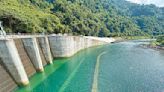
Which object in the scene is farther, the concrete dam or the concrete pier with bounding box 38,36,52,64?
the concrete pier with bounding box 38,36,52,64

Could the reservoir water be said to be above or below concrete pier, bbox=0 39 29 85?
below

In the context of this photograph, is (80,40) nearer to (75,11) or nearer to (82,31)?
(82,31)

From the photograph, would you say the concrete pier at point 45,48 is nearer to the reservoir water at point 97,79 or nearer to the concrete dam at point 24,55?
the concrete dam at point 24,55

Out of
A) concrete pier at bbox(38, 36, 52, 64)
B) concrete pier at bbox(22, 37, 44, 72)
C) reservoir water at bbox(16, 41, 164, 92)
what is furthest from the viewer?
concrete pier at bbox(38, 36, 52, 64)

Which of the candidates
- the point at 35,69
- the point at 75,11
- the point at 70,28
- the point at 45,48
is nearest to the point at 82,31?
the point at 70,28

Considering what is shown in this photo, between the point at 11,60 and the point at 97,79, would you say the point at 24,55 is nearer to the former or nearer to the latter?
the point at 11,60

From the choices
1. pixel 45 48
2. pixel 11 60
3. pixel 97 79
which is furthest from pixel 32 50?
pixel 97 79

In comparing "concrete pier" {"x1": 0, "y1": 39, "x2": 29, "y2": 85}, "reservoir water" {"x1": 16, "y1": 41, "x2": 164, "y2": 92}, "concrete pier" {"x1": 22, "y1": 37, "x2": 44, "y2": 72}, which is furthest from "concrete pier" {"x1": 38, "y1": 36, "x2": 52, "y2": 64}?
"concrete pier" {"x1": 0, "y1": 39, "x2": 29, "y2": 85}

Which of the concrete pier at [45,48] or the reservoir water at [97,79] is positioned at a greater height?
the concrete pier at [45,48]

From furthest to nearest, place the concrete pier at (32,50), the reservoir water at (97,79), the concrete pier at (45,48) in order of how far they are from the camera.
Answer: the concrete pier at (45,48), the concrete pier at (32,50), the reservoir water at (97,79)

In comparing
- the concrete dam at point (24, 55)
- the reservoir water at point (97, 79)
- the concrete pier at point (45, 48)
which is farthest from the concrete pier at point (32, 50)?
the concrete pier at point (45, 48)

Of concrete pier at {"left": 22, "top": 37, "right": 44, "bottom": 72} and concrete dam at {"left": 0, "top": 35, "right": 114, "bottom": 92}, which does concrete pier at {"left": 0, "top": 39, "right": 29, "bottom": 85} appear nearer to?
concrete dam at {"left": 0, "top": 35, "right": 114, "bottom": 92}
